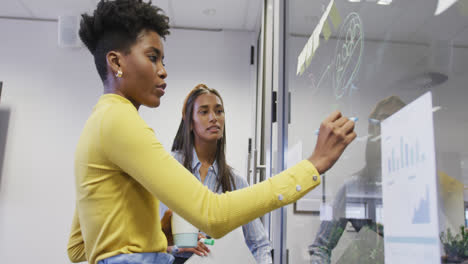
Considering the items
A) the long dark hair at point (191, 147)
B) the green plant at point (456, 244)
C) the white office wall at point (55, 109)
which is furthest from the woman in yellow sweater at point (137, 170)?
the white office wall at point (55, 109)

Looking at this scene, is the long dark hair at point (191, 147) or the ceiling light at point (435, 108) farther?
the long dark hair at point (191, 147)

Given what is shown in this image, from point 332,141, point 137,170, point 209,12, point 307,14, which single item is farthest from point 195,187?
point 209,12

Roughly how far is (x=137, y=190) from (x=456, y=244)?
1.87ft

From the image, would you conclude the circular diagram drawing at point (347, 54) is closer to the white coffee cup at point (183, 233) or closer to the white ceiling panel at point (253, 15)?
the white coffee cup at point (183, 233)

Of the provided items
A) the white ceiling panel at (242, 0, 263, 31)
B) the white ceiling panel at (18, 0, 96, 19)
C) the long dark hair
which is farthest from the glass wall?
the white ceiling panel at (18, 0, 96, 19)

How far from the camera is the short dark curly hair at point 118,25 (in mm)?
881

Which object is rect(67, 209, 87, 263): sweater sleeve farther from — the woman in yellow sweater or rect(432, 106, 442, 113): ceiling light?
rect(432, 106, 442, 113): ceiling light

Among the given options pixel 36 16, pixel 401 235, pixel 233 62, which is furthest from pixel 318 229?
pixel 36 16

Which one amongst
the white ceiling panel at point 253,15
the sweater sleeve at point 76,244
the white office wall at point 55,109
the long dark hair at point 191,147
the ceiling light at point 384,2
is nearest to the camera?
the ceiling light at point 384,2

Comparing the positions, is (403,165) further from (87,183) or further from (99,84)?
(99,84)

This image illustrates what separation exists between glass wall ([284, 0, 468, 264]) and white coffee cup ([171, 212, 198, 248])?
35 centimetres

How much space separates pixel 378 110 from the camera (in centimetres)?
70

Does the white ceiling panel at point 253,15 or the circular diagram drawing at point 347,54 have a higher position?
the white ceiling panel at point 253,15

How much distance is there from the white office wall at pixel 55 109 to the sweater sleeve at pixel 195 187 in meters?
2.89
